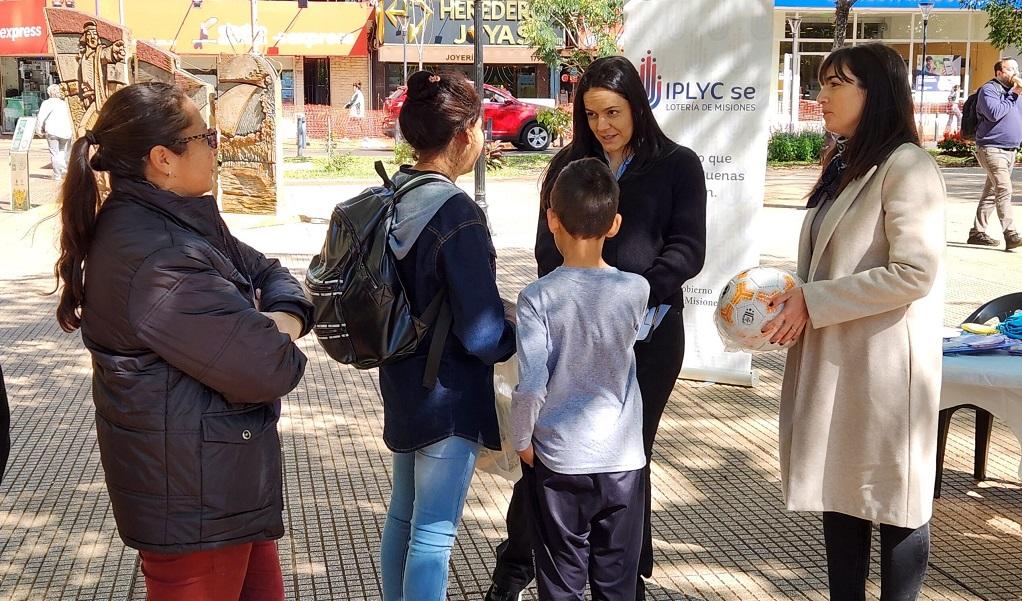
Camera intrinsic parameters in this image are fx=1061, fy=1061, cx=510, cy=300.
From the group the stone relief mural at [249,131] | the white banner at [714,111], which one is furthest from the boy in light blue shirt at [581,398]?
the stone relief mural at [249,131]

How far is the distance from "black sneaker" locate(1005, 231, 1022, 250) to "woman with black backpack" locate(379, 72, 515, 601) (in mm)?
10172

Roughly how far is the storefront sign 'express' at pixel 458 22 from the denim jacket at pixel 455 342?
3490 cm

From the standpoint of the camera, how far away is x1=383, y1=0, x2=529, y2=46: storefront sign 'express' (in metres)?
37.0

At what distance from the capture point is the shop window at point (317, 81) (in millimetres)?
39156

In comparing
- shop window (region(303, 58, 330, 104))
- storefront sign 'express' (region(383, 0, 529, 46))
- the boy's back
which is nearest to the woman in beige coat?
the boy's back

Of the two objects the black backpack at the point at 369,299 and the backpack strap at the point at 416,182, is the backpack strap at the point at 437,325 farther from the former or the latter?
the backpack strap at the point at 416,182

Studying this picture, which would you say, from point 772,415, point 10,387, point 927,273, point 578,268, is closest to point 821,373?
point 927,273

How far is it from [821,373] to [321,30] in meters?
36.6

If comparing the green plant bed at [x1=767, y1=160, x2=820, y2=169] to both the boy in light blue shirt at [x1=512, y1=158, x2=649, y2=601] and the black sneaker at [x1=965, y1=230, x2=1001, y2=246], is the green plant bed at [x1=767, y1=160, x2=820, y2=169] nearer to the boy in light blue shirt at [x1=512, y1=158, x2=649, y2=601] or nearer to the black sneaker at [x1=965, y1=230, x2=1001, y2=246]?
the black sneaker at [x1=965, y1=230, x2=1001, y2=246]

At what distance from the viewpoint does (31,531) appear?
4.37 m

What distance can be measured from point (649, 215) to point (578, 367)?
2.69 feet

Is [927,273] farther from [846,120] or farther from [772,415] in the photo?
[772,415]

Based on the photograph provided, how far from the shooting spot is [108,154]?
2.39 meters

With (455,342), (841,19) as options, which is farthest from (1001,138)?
(455,342)
